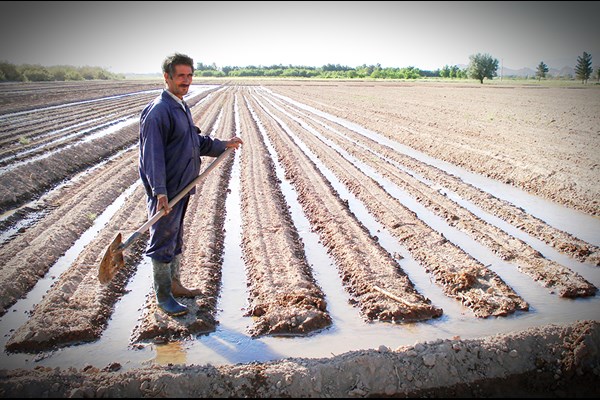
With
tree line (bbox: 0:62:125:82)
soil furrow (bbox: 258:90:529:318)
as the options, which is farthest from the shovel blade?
tree line (bbox: 0:62:125:82)

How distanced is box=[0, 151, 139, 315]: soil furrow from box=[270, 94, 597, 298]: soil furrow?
5734 mm

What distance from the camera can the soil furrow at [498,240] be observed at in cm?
454

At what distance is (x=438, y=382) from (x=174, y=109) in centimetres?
302

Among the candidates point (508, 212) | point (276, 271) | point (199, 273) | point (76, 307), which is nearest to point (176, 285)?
point (199, 273)

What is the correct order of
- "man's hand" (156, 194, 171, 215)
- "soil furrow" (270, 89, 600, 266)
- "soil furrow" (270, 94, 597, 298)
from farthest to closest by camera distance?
"soil furrow" (270, 89, 600, 266) → "soil furrow" (270, 94, 597, 298) → "man's hand" (156, 194, 171, 215)

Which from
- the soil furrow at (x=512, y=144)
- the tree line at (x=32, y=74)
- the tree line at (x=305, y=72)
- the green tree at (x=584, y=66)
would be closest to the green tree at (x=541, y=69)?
the tree line at (x=305, y=72)

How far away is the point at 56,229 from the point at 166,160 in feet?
11.5

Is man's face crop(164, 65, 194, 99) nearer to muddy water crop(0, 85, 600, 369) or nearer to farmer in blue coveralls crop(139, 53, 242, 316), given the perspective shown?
farmer in blue coveralls crop(139, 53, 242, 316)

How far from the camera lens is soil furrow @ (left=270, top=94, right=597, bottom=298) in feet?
14.9

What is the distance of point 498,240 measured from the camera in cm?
579

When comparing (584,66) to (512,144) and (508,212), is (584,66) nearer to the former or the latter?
(512,144)

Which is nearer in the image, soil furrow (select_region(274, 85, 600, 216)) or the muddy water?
the muddy water

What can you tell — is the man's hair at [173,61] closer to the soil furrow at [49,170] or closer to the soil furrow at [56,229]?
the soil furrow at [56,229]

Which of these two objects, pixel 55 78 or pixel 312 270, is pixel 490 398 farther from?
pixel 55 78
